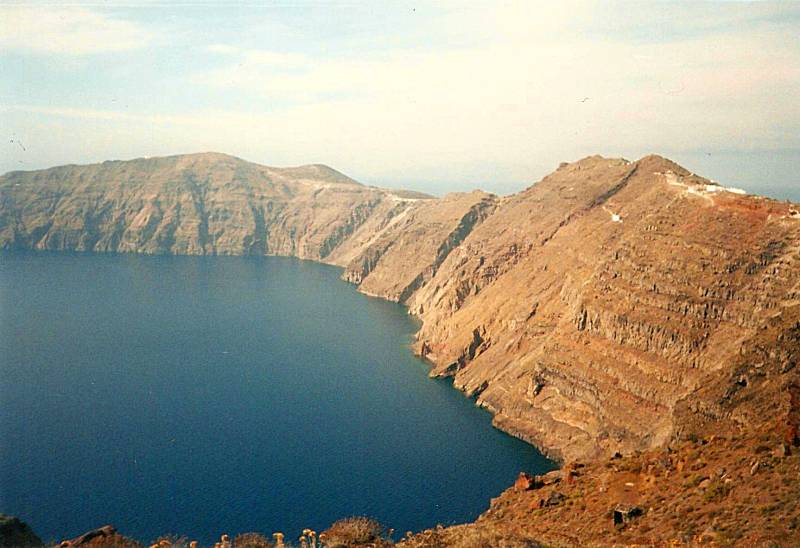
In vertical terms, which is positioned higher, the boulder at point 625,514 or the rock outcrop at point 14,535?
the boulder at point 625,514

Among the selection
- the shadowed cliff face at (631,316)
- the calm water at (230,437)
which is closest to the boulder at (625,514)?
the calm water at (230,437)

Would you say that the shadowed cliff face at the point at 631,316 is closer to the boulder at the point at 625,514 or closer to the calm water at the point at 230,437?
the calm water at the point at 230,437

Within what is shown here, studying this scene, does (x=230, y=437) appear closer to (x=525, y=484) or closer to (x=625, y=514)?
(x=525, y=484)

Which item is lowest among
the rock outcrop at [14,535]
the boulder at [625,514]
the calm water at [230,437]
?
the calm water at [230,437]

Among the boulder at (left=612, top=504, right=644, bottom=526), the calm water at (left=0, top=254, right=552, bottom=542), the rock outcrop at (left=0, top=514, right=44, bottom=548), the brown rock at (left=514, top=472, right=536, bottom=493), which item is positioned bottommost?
the calm water at (left=0, top=254, right=552, bottom=542)

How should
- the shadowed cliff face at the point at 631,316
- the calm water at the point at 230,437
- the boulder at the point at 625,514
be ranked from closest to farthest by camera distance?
the boulder at the point at 625,514 < the calm water at the point at 230,437 < the shadowed cliff face at the point at 631,316

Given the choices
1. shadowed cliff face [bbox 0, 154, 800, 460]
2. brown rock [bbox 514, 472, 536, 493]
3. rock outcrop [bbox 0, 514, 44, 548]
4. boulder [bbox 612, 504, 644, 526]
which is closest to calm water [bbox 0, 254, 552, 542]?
shadowed cliff face [bbox 0, 154, 800, 460]

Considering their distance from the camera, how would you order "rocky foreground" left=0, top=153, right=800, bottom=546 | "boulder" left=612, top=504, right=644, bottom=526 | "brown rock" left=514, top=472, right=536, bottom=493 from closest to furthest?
"rocky foreground" left=0, top=153, right=800, bottom=546, "boulder" left=612, top=504, right=644, bottom=526, "brown rock" left=514, top=472, right=536, bottom=493

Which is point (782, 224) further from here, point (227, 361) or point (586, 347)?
point (227, 361)

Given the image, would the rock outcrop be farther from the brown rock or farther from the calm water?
the brown rock
